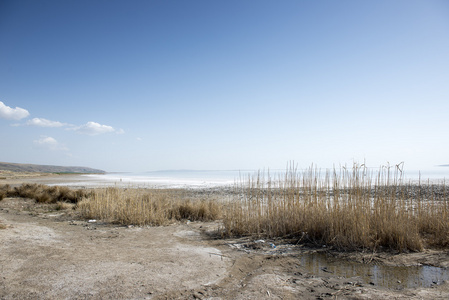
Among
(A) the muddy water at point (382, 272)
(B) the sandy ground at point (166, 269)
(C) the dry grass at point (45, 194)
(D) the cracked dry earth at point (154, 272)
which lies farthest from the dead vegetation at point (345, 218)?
(C) the dry grass at point (45, 194)

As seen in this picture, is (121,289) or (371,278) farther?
(371,278)

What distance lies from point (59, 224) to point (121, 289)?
16.8ft

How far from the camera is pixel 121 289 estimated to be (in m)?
3.00

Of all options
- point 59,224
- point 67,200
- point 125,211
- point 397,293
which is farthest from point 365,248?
point 67,200

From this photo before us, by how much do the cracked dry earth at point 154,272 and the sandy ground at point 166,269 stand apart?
0.03ft

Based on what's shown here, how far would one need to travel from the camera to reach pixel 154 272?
352 centimetres

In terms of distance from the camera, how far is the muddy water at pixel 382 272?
132 inches

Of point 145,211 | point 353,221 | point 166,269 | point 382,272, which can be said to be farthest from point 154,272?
point 145,211

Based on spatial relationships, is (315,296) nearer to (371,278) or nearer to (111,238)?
(371,278)

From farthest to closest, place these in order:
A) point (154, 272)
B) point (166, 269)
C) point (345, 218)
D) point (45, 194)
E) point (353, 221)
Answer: point (45, 194) < point (345, 218) < point (353, 221) < point (166, 269) < point (154, 272)

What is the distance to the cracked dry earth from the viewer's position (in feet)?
9.66

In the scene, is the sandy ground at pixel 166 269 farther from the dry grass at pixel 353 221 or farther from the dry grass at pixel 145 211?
the dry grass at pixel 145 211

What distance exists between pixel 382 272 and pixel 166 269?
2932mm

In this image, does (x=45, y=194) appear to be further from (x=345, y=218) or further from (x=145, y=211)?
(x=345, y=218)
